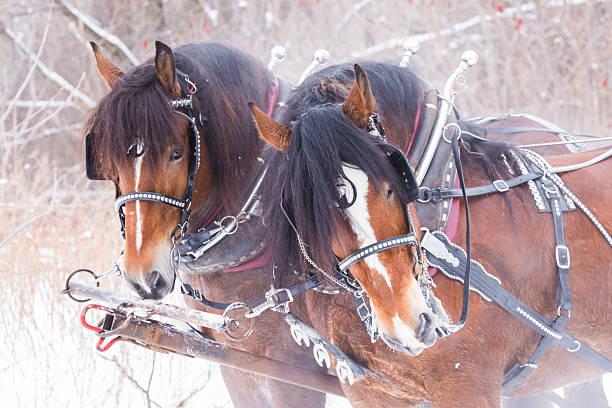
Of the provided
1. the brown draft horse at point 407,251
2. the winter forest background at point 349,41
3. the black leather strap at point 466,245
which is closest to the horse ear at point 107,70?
the brown draft horse at point 407,251

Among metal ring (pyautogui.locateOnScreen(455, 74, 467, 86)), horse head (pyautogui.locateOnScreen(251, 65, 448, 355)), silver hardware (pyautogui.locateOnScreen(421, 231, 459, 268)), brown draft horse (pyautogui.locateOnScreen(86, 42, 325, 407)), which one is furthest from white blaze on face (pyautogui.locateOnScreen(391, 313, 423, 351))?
metal ring (pyautogui.locateOnScreen(455, 74, 467, 86))

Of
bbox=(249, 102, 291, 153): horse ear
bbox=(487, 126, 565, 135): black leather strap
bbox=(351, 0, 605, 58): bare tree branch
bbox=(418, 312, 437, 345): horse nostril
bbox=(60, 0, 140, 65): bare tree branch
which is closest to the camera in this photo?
bbox=(418, 312, 437, 345): horse nostril

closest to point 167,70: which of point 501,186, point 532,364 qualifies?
point 501,186

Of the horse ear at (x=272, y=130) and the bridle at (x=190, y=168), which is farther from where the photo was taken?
the bridle at (x=190, y=168)

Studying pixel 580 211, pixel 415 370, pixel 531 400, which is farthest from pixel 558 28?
pixel 415 370

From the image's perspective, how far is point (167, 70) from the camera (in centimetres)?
201

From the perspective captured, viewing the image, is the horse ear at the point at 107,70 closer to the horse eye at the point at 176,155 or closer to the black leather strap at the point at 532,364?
the horse eye at the point at 176,155

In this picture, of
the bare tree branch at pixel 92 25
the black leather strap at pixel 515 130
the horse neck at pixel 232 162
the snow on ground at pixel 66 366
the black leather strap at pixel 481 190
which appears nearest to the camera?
the black leather strap at pixel 481 190

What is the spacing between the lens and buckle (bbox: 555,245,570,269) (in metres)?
1.88

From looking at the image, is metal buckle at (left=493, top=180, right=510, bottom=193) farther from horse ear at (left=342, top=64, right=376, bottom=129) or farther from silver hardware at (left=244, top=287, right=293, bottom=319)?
silver hardware at (left=244, top=287, right=293, bottom=319)

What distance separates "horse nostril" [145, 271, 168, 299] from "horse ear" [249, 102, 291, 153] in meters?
0.60

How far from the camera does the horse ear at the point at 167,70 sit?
1981 mm

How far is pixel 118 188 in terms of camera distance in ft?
6.57

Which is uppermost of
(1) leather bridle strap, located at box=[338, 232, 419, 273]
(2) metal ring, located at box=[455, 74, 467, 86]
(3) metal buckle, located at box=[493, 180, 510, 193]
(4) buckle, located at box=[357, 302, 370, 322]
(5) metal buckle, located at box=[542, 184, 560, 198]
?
(2) metal ring, located at box=[455, 74, 467, 86]
